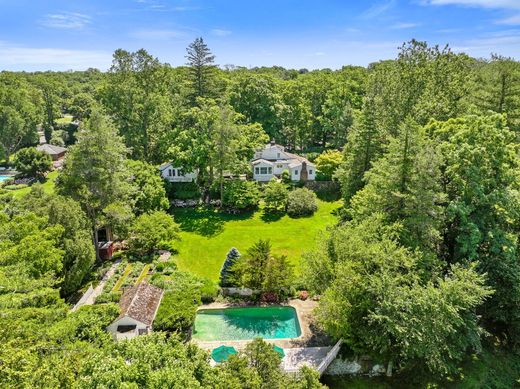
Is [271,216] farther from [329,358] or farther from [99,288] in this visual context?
[329,358]

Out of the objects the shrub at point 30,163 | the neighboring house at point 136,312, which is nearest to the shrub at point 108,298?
the neighboring house at point 136,312

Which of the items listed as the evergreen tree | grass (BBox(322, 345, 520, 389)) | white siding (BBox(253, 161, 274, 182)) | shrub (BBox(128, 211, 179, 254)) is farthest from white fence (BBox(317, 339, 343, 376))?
white siding (BBox(253, 161, 274, 182))

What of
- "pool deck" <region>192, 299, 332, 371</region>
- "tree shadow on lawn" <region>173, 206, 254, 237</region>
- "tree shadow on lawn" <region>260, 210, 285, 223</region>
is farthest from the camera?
"tree shadow on lawn" <region>260, 210, 285, 223</region>

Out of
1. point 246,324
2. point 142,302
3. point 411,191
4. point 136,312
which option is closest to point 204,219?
→ point 246,324

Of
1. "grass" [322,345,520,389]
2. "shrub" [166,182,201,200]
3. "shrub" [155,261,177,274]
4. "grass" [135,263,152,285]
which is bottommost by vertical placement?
"grass" [322,345,520,389]

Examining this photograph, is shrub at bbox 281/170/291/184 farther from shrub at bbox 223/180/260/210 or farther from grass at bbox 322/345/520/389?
grass at bbox 322/345/520/389

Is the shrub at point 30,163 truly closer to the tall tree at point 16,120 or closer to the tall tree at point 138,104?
the tall tree at point 16,120

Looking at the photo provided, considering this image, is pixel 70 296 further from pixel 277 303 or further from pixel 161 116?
pixel 161 116
